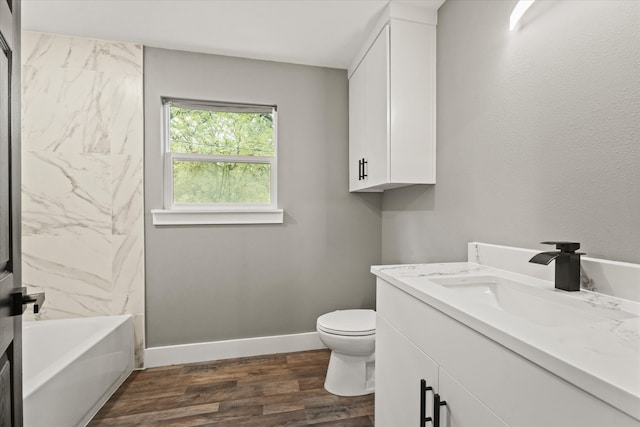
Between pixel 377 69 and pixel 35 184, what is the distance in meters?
2.40

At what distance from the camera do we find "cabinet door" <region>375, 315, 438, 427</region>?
3.06 ft

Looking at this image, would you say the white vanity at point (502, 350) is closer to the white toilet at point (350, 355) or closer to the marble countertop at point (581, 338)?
the marble countertop at point (581, 338)

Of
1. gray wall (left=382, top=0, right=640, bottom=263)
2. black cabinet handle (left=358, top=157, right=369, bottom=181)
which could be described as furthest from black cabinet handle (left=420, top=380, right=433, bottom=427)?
black cabinet handle (left=358, top=157, right=369, bottom=181)

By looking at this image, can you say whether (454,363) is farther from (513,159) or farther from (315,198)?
(315,198)

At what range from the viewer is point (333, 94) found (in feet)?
8.13

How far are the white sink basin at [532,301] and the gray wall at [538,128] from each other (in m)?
0.22

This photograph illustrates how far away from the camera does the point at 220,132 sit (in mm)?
2352

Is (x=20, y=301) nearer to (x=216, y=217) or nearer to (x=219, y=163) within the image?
(x=216, y=217)

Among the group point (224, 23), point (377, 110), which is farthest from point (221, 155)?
point (377, 110)

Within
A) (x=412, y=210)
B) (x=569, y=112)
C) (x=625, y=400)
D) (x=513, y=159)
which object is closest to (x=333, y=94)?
(x=412, y=210)

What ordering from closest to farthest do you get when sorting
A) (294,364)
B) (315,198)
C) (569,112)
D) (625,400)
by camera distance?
(625,400), (569,112), (294,364), (315,198)

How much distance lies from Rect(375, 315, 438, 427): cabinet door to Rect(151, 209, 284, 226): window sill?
1.31 meters

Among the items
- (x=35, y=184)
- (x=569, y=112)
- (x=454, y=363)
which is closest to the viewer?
(x=454, y=363)


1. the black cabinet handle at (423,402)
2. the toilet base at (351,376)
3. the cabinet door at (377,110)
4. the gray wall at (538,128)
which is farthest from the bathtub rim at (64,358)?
the gray wall at (538,128)
